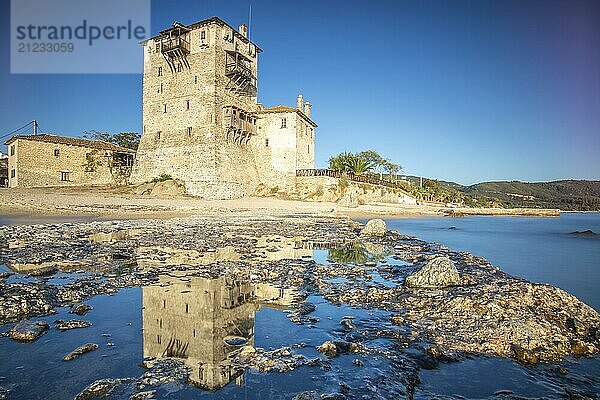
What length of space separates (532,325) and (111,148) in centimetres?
5279

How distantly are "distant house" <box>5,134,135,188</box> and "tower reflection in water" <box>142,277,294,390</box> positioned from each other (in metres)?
45.3

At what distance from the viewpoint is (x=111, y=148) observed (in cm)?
4709

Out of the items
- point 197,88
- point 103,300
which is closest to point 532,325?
point 103,300

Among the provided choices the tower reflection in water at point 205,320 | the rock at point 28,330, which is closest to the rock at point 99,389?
the tower reflection in water at point 205,320

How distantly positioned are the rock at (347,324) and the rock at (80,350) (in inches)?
108

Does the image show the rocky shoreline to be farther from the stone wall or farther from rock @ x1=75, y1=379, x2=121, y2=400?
the stone wall

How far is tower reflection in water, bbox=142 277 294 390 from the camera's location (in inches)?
123

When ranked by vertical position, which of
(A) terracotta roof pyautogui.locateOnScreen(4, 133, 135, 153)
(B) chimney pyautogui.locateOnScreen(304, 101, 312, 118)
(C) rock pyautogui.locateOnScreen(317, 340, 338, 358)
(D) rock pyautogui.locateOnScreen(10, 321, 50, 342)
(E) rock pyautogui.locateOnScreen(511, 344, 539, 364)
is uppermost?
(B) chimney pyautogui.locateOnScreen(304, 101, 312, 118)

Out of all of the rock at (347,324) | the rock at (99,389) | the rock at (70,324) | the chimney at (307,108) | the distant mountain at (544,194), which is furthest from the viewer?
the distant mountain at (544,194)

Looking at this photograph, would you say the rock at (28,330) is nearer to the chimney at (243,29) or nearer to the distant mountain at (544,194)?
the chimney at (243,29)

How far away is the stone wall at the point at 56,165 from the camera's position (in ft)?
130

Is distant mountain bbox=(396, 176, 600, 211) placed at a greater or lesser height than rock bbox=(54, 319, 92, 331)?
greater

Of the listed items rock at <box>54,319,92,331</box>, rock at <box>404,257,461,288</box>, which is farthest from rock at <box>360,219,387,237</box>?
rock at <box>54,319,92,331</box>

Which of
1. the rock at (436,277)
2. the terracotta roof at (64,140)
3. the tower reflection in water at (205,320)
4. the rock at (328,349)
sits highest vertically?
the terracotta roof at (64,140)
